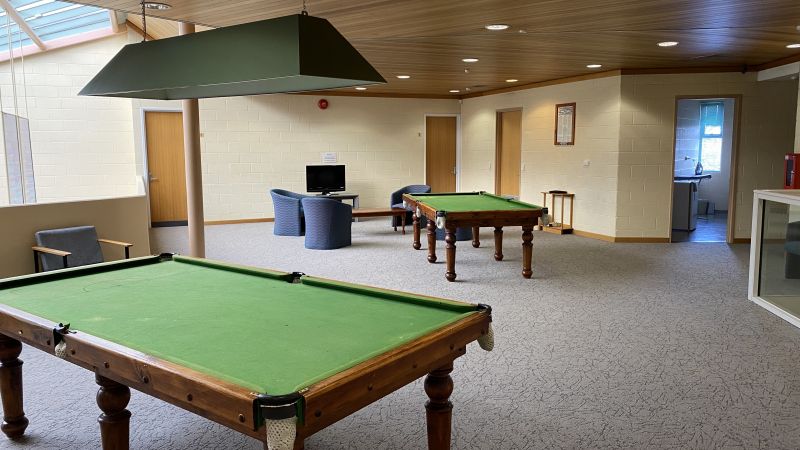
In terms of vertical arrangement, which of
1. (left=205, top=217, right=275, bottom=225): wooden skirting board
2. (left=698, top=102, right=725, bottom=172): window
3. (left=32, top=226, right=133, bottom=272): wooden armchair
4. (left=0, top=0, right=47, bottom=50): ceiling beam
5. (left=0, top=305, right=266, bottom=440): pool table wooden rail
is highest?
(left=0, top=0, right=47, bottom=50): ceiling beam

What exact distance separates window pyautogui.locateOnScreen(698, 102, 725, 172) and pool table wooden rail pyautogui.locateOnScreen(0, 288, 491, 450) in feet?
38.0

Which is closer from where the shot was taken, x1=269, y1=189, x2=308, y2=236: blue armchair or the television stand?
→ x1=269, y1=189, x2=308, y2=236: blue armchair

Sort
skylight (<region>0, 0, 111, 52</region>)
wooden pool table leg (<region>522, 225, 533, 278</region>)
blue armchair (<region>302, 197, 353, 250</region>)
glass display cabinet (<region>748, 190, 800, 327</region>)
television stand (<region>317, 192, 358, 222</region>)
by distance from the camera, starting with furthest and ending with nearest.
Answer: television stand (<region>317, 192, 358, 222</region>), blue armchair (<region>302, 197, 353, 250</region>), skylight (<region>0, 0, 111, 52</region>), wooden pool table leg (<region>522, 225, 533, 278</region>), glass display cabinet (<region>748, 190, 800, 327</region>)

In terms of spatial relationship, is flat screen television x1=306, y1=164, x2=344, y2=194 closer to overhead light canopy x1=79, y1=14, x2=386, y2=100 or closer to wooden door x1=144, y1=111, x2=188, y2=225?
wooden door x1=144, y1=111, x2=188, y2=225

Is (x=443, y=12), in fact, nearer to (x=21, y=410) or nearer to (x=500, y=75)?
(x=21, y=410)

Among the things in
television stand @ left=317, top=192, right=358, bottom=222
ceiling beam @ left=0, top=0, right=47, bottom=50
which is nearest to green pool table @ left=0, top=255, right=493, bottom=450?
ceiling beam @ left=0, top=0, right=47, bottom=50

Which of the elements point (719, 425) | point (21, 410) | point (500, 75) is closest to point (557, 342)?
point (719, 425)

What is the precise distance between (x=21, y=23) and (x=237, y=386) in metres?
7.77

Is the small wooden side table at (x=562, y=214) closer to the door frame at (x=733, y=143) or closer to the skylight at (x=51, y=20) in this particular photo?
the door frame at (x=733, y=143)

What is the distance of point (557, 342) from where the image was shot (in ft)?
14.0

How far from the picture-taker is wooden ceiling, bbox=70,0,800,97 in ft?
15.3

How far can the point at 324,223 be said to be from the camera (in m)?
8.23

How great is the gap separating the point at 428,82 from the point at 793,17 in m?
5.91

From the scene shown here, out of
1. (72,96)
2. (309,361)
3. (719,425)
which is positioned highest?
(72,96)
